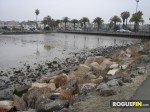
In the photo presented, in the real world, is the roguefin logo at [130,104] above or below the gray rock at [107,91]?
below

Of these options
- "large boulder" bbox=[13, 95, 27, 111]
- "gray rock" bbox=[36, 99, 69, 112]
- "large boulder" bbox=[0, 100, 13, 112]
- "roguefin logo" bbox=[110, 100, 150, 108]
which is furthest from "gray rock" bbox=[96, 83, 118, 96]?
"large boulder" bbox=[0, 100, 13, 112]

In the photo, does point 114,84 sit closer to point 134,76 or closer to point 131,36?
point 134,76

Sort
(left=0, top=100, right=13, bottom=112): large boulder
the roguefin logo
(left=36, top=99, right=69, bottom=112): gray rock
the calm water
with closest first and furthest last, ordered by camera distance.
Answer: the roguefin logo → (left=36, top=99, right=69, bottom=112): gray rock → (left=0, top=100, right=13, bottom=112): large boulder → the calm water

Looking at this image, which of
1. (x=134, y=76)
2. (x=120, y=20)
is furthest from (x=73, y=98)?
(x=120, y=20)

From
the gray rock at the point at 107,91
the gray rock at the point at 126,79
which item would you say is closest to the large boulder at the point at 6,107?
the gray rock at the point at 107,91

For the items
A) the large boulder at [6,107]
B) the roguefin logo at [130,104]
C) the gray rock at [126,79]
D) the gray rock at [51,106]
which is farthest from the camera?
the gray rock at [126,79]

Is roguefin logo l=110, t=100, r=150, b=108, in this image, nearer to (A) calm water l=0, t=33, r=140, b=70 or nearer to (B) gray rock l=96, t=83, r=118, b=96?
(B) gray rock l=96, t=83, r=118, b=96

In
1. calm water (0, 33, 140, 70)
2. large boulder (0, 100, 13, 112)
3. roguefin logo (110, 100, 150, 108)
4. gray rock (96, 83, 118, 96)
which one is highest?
gray rock (96, 83, 118, 96)

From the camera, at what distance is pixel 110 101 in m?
7.10

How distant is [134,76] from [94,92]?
2.82 metres

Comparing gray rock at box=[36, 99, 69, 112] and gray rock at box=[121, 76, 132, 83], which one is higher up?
gray rock at box=[121, 76, 132, 83]

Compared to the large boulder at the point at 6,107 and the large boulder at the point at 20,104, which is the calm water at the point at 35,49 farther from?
the large boulder at the point at 20,104

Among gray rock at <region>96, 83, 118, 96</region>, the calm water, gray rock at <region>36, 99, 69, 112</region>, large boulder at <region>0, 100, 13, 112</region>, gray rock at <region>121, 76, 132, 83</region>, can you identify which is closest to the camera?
gray rock at <region>36, 99, 69, 112</region>

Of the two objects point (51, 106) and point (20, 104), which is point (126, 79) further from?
point (20, 104)
